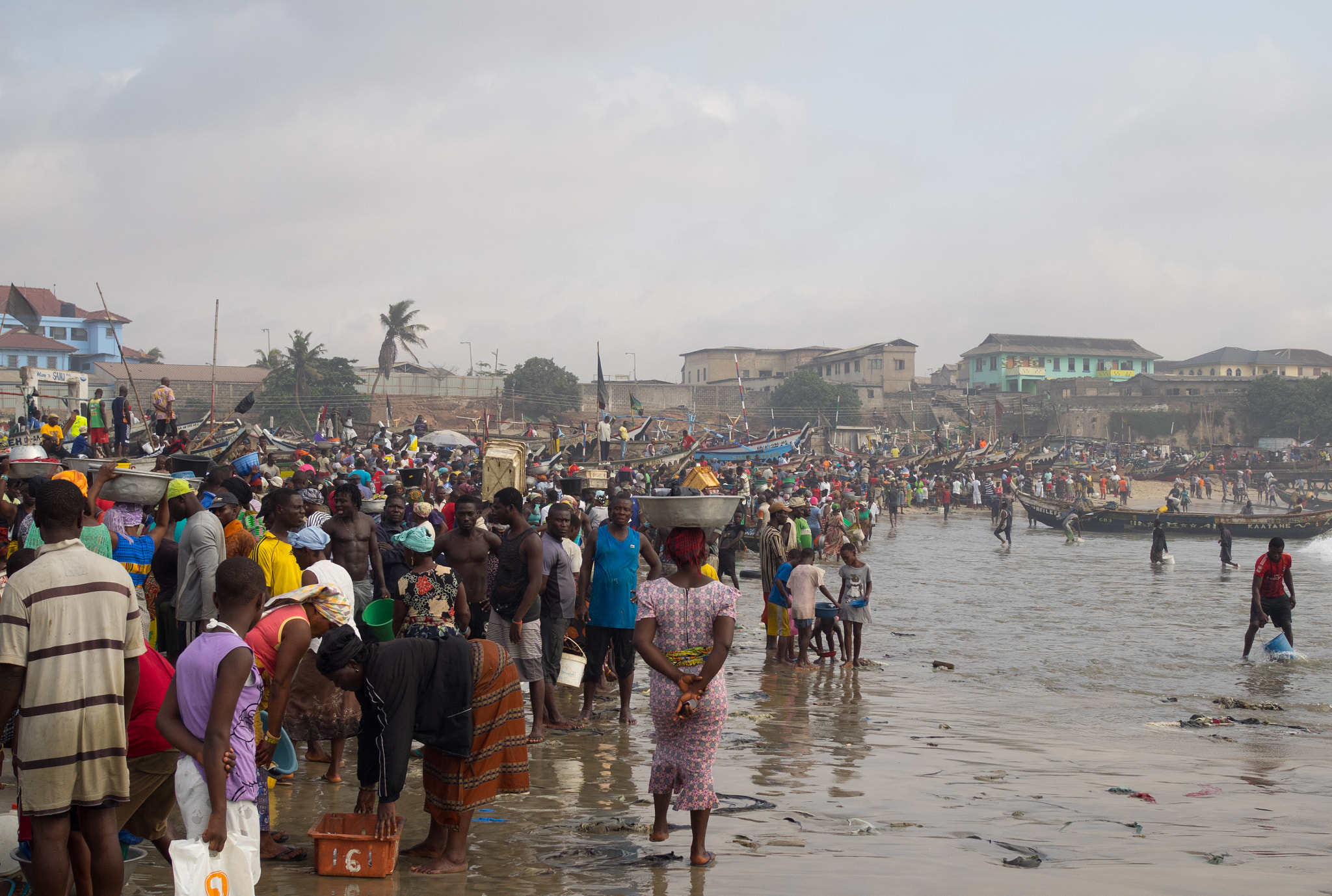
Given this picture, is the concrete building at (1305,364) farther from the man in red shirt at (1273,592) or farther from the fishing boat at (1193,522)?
the man in red shirt at (1273,592)

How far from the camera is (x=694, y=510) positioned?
6.08 meters

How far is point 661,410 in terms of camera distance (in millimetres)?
69188

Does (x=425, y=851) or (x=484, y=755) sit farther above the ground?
(x=484, y=755)

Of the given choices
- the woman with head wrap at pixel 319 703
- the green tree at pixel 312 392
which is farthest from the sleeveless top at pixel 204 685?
the green tree at pixel 312 392

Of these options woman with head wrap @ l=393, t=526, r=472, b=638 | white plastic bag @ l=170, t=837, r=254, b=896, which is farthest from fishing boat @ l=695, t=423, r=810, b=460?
white plastic bag @ l=170, t=837, r=254, b=896

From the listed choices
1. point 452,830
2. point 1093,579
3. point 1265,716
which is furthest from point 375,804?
point 1093,579

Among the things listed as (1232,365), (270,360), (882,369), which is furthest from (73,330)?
(1232,365)

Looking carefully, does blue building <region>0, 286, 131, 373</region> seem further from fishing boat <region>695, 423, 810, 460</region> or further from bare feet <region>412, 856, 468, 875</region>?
bare feet <region>412, 856, 468, 875</region>

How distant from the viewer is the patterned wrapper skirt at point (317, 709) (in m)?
5.54

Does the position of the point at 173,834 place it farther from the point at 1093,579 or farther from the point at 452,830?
the point at 1093,579

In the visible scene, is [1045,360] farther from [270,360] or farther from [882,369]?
[270,360]

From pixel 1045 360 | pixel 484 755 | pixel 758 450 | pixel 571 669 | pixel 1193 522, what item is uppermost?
pixel 1045 360

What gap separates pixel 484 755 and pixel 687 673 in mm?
Result: 980

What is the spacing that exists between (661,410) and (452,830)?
6475 centimetres
